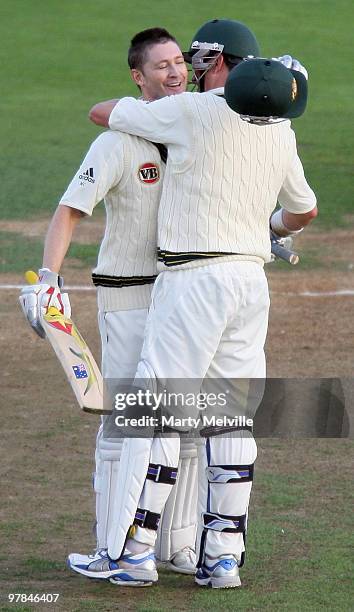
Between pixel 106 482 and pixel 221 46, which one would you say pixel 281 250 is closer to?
pixel 221 46

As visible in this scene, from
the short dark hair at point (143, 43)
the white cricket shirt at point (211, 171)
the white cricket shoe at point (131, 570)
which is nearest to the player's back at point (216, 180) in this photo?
the white cricket shirt at point (211, 171)

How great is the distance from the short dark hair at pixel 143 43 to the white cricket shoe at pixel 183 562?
5.99 ft

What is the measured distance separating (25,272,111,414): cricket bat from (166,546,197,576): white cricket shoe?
715mm

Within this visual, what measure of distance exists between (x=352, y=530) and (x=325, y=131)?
10.4m

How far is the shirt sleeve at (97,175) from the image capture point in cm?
452

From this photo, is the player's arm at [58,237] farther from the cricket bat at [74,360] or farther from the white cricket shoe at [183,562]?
the white cricket shoe at [183,562]

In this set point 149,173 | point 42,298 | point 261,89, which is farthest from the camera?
point 149,173

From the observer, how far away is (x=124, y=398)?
4613 mm

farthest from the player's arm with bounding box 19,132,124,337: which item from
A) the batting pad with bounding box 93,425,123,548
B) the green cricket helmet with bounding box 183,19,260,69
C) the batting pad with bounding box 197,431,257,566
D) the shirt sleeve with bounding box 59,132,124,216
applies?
the batting pad with bounding box 197,431,257,566

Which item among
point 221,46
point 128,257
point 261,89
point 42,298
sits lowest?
point 42,298

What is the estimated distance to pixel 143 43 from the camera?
4711mm

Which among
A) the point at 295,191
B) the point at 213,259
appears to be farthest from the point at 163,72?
the point at 213,259

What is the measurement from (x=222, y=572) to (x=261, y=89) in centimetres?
167

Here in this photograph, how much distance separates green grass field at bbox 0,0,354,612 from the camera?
4586 mm
